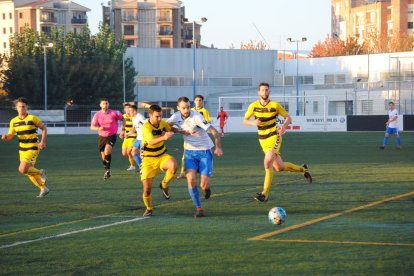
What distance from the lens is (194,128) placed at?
1366 centimetres

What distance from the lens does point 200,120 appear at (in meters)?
13.7

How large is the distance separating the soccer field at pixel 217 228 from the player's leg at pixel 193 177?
9.4 inches

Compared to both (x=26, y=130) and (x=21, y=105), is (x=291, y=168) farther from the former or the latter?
(x=21, y=105)

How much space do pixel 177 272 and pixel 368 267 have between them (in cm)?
199

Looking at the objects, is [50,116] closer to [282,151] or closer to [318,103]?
[318,103]

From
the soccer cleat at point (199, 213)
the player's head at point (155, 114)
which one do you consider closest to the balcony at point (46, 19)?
the player's head at point (155, 114)

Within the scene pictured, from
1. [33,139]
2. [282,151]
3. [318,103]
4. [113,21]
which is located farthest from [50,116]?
[113,21]

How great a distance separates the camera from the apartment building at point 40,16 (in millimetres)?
143125

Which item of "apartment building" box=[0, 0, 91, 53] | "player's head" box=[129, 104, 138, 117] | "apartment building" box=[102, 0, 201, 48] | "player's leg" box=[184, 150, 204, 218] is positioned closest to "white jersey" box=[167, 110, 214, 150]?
"player's leg" box=[184, 150, 204, 218]

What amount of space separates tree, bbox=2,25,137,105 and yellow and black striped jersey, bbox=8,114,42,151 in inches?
2227

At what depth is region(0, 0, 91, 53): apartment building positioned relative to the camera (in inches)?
5635

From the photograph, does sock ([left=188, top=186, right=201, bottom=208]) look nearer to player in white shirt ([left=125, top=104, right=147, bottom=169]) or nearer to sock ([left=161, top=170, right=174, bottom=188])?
sock ([left=161, top=170, right=174, bottom=188])

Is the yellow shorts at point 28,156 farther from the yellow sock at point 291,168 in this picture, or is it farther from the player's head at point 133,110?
the player's head at point 133,110

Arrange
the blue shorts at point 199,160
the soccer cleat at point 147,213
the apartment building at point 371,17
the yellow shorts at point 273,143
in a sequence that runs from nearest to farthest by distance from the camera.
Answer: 1. the soccer cleat at point 147,213
2. the blue shorts at point 199,160
3. the yellow shorts at point 273,143
4. the apartment building at point 371,17
